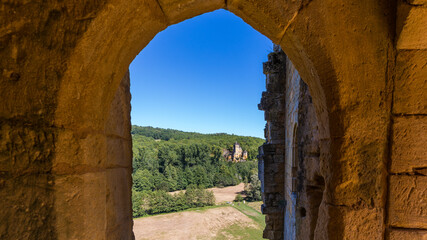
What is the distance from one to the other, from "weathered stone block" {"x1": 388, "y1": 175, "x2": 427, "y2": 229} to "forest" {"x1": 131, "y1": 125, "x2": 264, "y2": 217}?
88.3ft

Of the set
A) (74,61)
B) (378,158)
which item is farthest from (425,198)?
(74,61)

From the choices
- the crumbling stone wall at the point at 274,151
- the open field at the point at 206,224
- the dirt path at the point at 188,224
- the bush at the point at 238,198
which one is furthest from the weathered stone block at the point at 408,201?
the bush at the point at 238,198

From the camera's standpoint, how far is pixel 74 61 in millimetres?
1130

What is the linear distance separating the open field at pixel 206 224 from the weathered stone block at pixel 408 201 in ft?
61.9

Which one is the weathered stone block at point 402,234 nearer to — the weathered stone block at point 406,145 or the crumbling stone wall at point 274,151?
the weathered stone block at point 406,145

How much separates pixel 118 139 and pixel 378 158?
6.49 feet

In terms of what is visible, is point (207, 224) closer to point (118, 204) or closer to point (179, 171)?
point (179, 171)

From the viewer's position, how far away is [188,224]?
2261 cm

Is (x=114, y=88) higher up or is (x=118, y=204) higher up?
(x=114, y=88)

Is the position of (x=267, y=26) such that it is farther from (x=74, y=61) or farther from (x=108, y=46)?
(x=74, y=61)

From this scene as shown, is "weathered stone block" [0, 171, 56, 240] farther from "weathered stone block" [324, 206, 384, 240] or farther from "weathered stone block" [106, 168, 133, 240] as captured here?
"weathered stone block" [324, 206, 384, 240]

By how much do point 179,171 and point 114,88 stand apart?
116 feet

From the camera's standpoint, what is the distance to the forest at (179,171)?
1086 inches

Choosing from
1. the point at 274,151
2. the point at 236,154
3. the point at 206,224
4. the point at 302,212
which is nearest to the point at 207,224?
the point at 206,224
